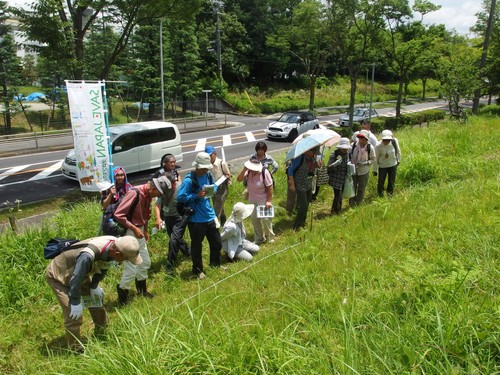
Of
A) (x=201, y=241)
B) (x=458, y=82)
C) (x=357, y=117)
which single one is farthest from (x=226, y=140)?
(x=201, y=241)

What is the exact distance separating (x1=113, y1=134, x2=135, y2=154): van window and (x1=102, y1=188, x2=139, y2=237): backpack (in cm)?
791

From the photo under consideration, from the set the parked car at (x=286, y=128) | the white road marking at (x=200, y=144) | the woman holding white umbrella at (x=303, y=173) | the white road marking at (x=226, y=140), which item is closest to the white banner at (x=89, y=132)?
the woman holding white umbrella at (x=303, y=173)

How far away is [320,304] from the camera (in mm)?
3311

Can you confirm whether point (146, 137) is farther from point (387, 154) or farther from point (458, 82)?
point (458, 82)

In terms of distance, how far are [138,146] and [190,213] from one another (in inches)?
337

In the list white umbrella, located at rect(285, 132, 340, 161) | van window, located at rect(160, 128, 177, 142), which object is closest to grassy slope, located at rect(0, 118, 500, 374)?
white umbrella, located at rect(285, 132, 340, 161)

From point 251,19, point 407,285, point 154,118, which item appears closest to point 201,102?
point 154,118

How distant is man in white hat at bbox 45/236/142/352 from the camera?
11.1ft

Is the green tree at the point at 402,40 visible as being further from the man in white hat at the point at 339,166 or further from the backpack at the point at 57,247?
the backpack at the point at 57,247

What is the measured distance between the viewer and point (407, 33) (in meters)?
24.7

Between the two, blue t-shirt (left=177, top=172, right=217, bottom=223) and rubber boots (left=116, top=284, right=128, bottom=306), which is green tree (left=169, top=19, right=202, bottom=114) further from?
rubber boots (left=116, top=284, right=128, bottom=306)

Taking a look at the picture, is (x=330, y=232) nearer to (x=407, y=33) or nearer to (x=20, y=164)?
(x=20, y=164)

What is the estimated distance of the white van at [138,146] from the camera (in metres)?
12.0

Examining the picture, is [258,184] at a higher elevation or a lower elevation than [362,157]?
lower
